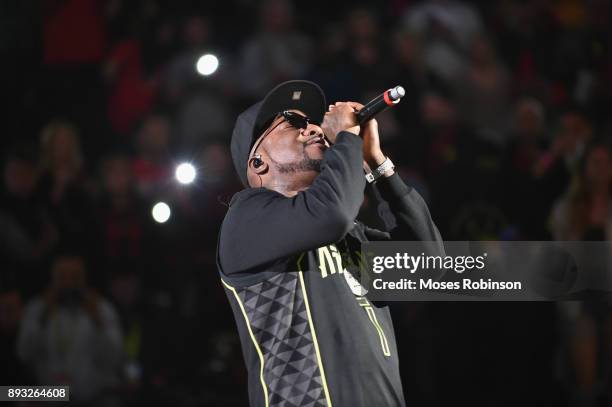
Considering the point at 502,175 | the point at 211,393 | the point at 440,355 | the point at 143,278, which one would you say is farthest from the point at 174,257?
the point at 502,175

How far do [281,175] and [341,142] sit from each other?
9.8 inches

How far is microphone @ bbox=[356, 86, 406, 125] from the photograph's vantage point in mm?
2188

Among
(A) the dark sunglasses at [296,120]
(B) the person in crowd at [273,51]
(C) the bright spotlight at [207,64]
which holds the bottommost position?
(A) the dark sunglasses at [296,120]

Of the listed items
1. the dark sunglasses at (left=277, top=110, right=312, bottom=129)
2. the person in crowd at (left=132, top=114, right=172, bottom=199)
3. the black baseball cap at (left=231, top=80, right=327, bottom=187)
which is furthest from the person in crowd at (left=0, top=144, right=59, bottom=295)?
the dark sunglasses at (left=277, top=110, right=312, bottom=129)

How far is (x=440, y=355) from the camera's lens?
4523mm

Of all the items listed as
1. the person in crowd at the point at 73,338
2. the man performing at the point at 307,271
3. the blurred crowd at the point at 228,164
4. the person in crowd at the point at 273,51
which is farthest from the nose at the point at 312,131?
the person in crowd at the point at 273,51

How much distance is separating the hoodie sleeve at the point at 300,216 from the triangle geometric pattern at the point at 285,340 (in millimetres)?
84

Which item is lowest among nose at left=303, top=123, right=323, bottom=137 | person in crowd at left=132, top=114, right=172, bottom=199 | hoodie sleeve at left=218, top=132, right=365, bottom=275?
hoodie sleeve at left=218, top=132, right=365, bottom=275

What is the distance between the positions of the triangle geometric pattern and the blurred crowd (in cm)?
188

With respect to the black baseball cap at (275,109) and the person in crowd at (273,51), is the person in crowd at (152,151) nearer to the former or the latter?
the person in crowd at (273,51)

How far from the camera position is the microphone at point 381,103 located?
7.18 feet

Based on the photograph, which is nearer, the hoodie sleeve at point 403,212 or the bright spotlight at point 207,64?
the hoodie sleeve at point 403,212

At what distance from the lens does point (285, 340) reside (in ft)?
7.56

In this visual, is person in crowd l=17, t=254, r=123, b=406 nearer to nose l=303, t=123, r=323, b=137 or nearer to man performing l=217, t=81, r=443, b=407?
man performing l=217, t=81, r=443, b=407
